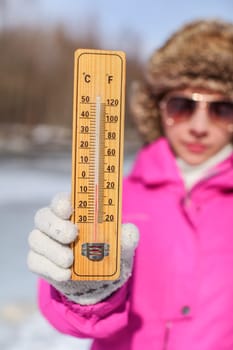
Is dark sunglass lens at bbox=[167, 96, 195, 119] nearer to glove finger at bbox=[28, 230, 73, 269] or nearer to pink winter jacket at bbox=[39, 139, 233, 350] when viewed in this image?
pink winter jacket at bbox=[39, 139, 233, 350]

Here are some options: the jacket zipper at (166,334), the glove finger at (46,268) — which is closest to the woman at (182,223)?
the jacket zipper at (166,334)

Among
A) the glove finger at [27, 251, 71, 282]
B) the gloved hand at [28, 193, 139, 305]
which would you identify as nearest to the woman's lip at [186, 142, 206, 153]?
the gloved hand at [28, 193, 139, 305]

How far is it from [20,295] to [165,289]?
2617 mm

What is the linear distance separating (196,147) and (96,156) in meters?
0.68

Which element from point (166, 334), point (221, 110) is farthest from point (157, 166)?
point (166, 334)

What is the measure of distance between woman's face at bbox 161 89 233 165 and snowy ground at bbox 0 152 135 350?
175cm

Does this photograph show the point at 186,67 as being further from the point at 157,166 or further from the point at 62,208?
the point at 62,208

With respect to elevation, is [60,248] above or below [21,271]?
above

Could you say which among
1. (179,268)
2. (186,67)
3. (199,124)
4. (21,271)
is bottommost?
(21,271)

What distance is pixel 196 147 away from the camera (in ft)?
5.78

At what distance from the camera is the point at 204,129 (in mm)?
1748

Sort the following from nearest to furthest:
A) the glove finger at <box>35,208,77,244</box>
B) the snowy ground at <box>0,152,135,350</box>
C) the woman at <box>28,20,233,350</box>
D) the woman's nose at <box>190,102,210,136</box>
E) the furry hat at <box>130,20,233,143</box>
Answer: the glove finger at <box>35,208,77,244</box>
the woman at <box>28,20,233,350</box>
the woman's nose at <box>190,102,210,136</box>
the furry hat at <box>130,20,233,143</box>
the snowy ground at <box>0,152,135,350</box>

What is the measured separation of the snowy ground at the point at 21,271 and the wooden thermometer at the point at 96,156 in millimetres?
2198

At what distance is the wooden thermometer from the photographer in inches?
44.6
